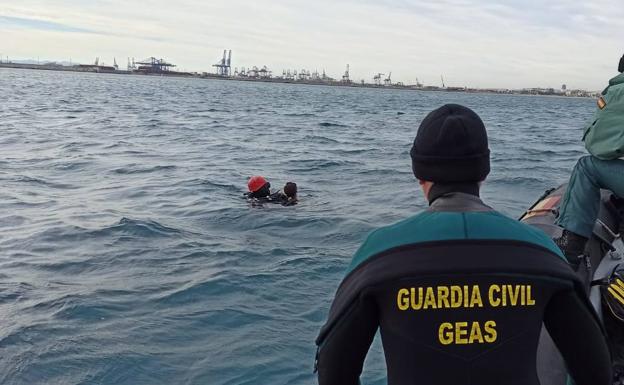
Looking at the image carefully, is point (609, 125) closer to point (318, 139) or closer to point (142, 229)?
point (142, 229)

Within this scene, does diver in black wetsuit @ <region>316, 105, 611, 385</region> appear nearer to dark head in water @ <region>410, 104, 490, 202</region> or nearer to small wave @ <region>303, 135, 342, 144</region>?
dark head in water @ <region>410, 104, 490, 202</region>

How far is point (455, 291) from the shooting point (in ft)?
5.59

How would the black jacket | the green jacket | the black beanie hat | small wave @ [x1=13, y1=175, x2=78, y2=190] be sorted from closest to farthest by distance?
the black jacket → the black beanie hat → the green jacket → small wave @ [x1=13, y1=175, x2=78, y2=190]

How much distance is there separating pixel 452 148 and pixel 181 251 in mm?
7118

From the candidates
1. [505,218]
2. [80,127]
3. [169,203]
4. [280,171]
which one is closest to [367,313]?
[505,218]

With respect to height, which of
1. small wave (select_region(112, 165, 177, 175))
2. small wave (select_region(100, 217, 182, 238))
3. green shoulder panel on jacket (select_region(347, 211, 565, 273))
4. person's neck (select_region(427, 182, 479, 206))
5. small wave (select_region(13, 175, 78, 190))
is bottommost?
small wave (select_region(112, 165, 177, 175))

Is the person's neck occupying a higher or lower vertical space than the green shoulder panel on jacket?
higher

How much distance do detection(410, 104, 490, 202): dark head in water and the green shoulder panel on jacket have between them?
11 centimetres

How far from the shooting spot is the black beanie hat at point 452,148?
5.98 feet

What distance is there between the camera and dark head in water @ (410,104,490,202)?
1823 millimetres

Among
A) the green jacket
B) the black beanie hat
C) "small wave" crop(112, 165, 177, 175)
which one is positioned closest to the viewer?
the black beanie hat

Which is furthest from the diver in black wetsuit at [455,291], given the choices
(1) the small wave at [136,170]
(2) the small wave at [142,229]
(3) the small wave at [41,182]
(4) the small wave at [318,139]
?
(4) the small wave at [318,139]

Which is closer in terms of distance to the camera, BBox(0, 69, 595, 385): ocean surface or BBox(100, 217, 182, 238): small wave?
BBox(0, 69, 595, 385): ocean surface

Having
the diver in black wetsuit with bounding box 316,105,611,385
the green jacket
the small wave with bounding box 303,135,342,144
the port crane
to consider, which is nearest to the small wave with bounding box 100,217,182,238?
the green jacket
